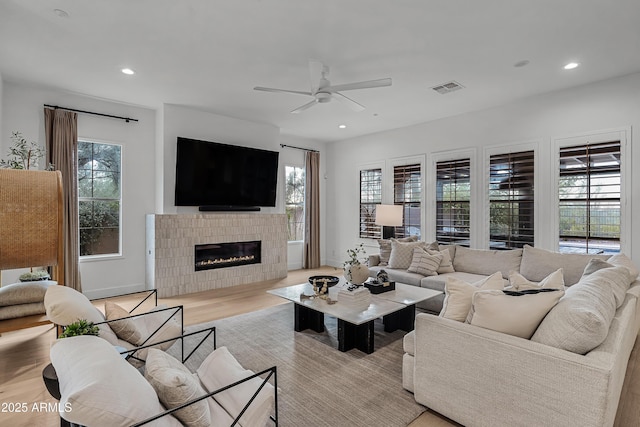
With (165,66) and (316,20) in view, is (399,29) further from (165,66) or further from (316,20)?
(165,66)

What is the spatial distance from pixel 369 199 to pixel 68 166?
16.7 feet

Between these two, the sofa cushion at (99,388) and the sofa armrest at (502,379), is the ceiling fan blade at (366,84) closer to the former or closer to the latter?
the sofa armrest at (502,379)

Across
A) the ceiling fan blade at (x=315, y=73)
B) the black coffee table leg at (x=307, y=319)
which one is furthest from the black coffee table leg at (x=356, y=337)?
the ceiling fan blade at (x=315, y=73)

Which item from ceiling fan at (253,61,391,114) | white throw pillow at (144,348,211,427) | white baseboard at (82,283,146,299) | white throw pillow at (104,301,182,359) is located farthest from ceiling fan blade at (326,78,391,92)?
white baseboard at (82,283,146,299)

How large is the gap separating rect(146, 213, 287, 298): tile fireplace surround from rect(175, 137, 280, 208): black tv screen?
10.4 inches

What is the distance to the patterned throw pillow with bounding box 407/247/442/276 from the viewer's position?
4.44 m

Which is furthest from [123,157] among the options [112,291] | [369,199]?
[369,199]

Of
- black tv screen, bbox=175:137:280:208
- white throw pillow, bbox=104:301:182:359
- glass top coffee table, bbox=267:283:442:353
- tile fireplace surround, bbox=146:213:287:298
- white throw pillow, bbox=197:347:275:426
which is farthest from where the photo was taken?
black tv screen, bbox=175:137:280:208

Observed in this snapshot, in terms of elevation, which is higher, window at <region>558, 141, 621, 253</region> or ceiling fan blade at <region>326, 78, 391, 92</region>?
ceiling fan blade at <region>326, 78, 391, 92</region>

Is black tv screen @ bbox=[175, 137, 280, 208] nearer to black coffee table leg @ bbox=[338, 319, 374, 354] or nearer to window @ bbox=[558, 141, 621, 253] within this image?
black coffee table leg @ bbox=[338, 319, 374, 354]

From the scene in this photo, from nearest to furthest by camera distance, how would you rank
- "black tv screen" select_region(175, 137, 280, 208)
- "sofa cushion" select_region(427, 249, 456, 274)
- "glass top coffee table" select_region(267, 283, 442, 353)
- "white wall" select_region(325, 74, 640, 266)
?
"glass top coffee table" select_region(267, 283, 442, 353) < "white wall" select_region(325, 74, 640, 266) < "sofa cushion" select_region(427, 249, 456, 274) < "black tv screen" select_region(175, 137, 280, 208)

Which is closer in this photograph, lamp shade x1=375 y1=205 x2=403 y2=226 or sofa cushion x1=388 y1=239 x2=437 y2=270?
sofa cushion x1=388 y1=239 x2=437 y2=270

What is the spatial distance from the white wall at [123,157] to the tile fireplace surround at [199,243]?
22cm

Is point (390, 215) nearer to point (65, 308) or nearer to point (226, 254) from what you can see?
point (226, 254)
